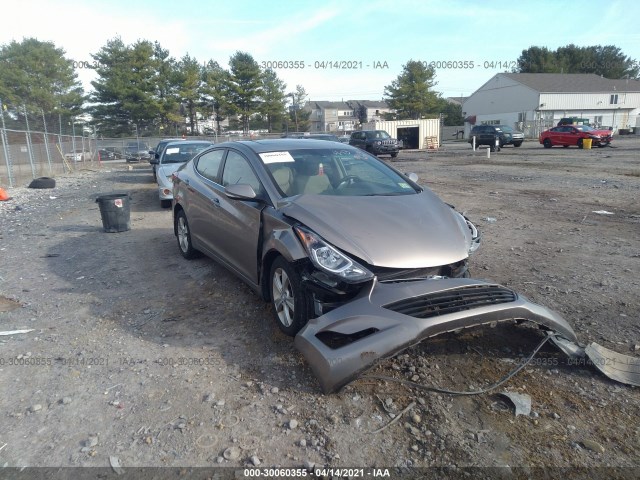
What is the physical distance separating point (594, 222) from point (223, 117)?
55744 millimetres

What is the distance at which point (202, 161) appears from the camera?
605 cm

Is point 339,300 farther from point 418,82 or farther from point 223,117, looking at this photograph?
point 418,82

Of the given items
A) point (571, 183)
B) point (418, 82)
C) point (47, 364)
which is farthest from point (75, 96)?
point (47, 364)

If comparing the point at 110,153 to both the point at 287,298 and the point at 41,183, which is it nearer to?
the point at 41,183

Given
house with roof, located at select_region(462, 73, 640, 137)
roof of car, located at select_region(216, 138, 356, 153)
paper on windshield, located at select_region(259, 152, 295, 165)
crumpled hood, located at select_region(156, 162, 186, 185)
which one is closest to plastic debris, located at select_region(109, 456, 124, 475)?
paper on windshield, located at select_region(259, 152, 295, 165)

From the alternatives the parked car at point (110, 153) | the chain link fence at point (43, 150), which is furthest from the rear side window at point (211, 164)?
the parked car at point (110, 153)

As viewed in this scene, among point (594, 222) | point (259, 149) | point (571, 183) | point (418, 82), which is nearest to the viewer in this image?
point (259, 149)

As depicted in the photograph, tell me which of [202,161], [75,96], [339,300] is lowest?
[339,300]

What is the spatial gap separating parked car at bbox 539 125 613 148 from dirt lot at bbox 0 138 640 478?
28033mm

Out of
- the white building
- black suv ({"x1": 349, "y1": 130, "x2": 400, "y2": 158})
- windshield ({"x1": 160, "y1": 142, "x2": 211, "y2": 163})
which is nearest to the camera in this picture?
windshield ({"x1": 160, "y1": 142, "x2": 211, "y2": 163})

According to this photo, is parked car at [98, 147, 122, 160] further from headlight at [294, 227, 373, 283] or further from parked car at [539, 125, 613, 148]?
headlight at [294, 227, 373, 283]

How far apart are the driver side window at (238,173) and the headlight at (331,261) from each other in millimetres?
1094

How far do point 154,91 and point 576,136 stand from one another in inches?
1715

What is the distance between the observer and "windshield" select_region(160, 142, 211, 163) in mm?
12272
